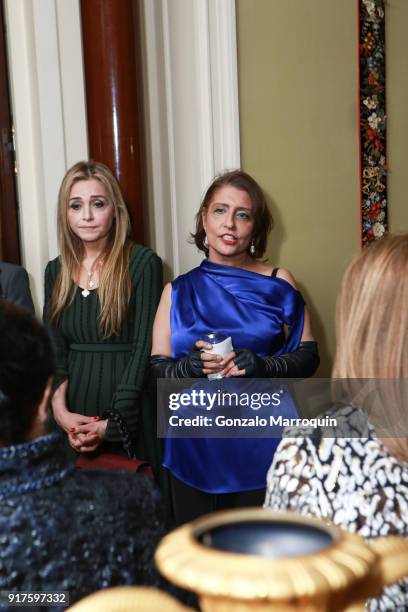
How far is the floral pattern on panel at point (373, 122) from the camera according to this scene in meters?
3.97

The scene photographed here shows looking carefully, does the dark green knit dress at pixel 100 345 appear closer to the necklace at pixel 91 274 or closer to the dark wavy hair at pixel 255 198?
the necklace at pixel 91 274

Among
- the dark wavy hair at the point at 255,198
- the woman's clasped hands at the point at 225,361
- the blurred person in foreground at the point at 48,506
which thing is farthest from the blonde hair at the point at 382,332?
the dark wavy hair at the point at 255,198

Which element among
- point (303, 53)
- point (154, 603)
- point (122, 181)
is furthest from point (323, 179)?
point (154, 603)

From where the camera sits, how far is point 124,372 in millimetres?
2658

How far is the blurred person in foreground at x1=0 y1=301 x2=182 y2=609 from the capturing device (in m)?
0.90

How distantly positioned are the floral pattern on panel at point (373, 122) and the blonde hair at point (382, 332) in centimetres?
291

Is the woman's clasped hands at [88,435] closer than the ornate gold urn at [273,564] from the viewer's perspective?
No

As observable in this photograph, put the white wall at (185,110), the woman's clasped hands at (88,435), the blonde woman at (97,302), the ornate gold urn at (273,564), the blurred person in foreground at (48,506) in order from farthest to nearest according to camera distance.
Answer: the white wall at (185,110), the blonde woman at (97,302), the woman's clasped hands at (88,435), the blurred person in foreground at (48,506), the ornate gold urn at (273,564)

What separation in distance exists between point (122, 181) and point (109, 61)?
503mm

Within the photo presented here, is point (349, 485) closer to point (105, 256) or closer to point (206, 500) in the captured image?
point (206, 500)

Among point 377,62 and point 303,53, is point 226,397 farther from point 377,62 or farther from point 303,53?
point 377,62

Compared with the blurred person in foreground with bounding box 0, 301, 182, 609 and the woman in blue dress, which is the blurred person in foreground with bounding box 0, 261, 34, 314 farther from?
the blurred person in foreground with bounding box 0, 301, 182, 609

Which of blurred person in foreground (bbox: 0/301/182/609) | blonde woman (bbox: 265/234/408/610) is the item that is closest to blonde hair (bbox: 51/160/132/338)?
blonde woman (bbox: 265/234/408/610)

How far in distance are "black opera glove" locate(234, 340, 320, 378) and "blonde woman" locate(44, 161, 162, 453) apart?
0.42 meters
